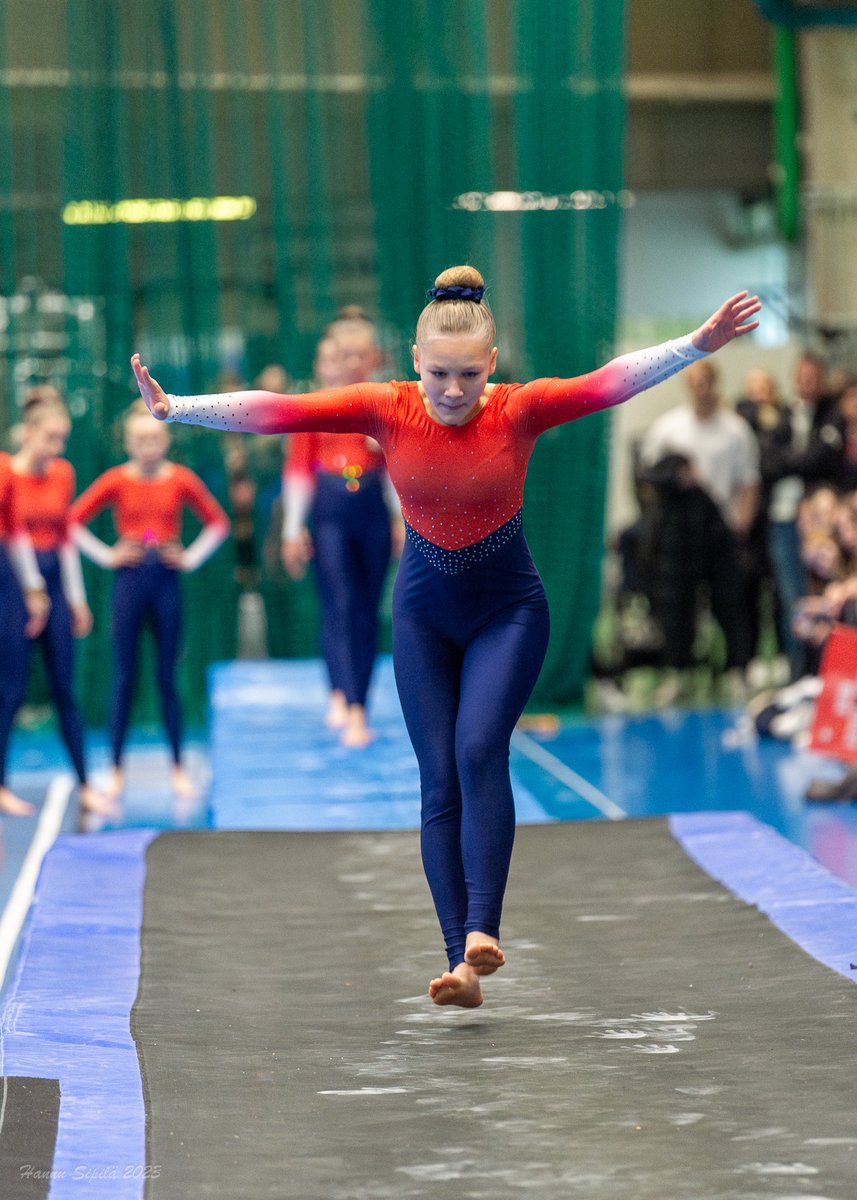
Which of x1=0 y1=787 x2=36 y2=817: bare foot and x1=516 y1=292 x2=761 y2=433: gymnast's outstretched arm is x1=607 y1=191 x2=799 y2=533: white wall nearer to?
x1=0 y1=787 x2=36 y2=817: bare foot

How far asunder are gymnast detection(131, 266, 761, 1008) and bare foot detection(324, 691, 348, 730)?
3.14 m

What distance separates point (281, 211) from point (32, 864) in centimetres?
424

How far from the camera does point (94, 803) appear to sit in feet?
20.2

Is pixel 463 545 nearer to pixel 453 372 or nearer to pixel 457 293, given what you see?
pixel 453 372

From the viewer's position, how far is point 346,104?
8.54 metres

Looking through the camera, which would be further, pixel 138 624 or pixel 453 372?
pixel 138 624

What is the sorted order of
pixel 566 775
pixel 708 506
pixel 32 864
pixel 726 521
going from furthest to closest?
pixel 726 521 → pixel 708 506 → pixel 566 775 → pixel 32 864

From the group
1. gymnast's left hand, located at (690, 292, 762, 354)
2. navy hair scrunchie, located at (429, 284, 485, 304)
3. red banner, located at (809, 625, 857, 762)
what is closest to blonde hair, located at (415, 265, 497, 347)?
navy hair scrunchie, located at (429, 284, 485, 304)

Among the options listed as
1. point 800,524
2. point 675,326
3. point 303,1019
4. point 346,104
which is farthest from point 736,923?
point 675,326

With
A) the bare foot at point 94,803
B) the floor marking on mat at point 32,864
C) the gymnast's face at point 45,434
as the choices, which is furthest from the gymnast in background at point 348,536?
the floor marking on mat at point 32,864

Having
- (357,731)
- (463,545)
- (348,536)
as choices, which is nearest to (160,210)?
(348,536)

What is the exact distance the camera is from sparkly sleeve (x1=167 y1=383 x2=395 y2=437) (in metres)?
3.02

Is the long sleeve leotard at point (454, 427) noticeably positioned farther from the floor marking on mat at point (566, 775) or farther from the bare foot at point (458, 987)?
the floor marking on mat at point (566, 775)

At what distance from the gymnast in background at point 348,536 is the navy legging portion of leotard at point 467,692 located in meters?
2.69
